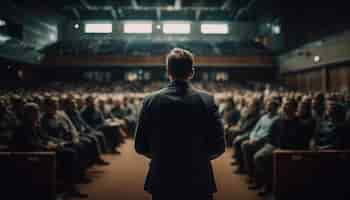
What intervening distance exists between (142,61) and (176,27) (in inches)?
170

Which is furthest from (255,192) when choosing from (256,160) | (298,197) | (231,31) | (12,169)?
(231,31)

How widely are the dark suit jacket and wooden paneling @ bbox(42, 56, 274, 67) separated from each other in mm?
16423

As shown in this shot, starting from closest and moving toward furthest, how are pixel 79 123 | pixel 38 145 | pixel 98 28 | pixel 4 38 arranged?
1. pixel 38 145
2. pixel 79 123
3. pixel 4 38
4. pixel 98 28

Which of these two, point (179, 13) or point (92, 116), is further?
point (179, 13)

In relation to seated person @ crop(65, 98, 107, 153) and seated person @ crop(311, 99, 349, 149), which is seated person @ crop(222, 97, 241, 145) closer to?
seated person @ crop(65, 98, 107, 153)

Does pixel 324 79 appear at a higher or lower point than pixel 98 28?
lower

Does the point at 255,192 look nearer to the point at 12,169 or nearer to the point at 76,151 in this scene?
the point at 76,151

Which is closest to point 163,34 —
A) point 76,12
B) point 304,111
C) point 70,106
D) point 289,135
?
point 76,12

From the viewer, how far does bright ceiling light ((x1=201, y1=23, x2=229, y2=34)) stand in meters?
21.5

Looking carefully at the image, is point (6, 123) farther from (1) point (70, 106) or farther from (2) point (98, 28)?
(2) point (98, 28)

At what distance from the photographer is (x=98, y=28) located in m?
20.9

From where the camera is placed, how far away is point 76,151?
4.37 metres

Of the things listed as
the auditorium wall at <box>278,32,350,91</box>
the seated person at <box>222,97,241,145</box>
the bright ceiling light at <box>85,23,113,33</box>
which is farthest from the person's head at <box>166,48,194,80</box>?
the bright ceiling light at <box>85,23,113,33</box>

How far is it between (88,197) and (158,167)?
2.72m
